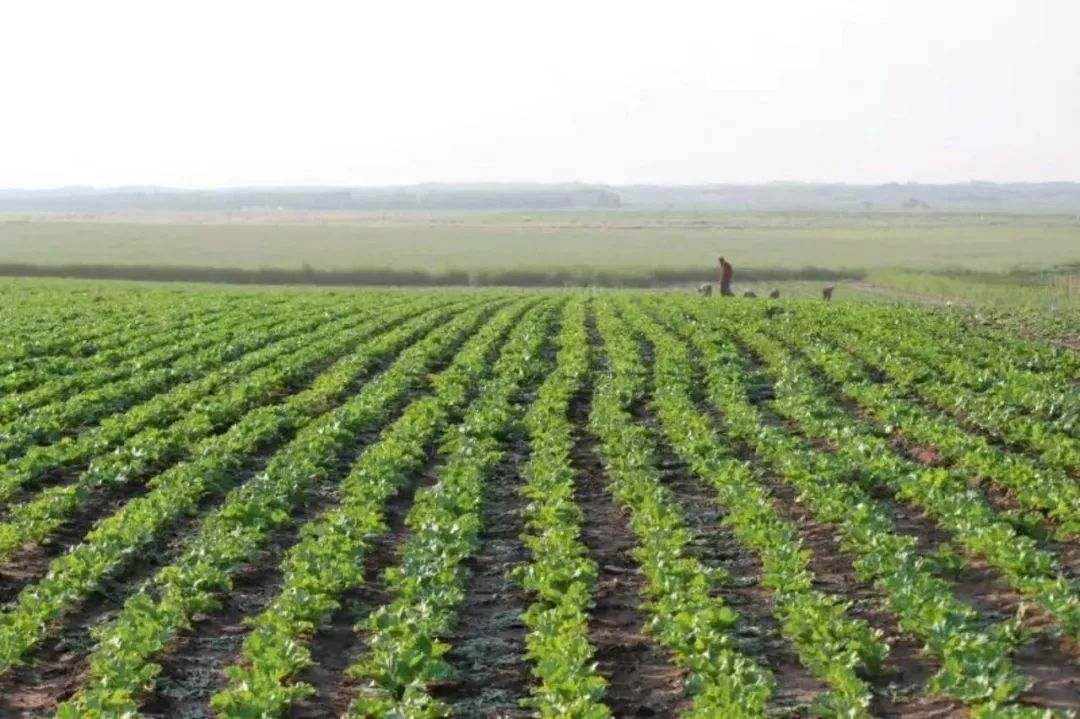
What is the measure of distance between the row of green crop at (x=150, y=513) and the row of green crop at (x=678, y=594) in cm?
397

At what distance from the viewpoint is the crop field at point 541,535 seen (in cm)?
819

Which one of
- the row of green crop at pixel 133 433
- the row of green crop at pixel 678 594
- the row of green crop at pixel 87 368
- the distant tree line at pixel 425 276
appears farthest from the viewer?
the distant tree line at pixel 425 276

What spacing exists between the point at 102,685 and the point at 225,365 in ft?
46.9

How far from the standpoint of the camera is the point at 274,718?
7512mm

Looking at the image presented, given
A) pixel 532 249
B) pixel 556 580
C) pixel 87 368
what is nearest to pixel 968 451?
pixel 556 580

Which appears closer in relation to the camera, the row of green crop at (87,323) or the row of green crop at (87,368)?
the row of green crop at (87,368)

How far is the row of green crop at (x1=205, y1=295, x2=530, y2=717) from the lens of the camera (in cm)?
782

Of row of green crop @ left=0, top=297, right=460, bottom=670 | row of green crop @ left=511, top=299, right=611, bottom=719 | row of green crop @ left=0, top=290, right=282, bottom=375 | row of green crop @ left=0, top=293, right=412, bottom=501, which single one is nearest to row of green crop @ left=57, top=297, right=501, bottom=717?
row of green crop @ left=0, top=297, right=460, bottom=670

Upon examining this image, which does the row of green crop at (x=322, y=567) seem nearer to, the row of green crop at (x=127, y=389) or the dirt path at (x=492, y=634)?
the dirt path at (x=492, y=634)

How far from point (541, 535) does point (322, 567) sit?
226 centimetres

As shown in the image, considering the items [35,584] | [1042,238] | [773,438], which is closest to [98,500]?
[35,584]

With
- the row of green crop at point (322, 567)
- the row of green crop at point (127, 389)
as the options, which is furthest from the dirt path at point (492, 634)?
the row of green crop at point (127, 389)

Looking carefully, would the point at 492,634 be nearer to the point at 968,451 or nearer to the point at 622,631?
the point at 622,631

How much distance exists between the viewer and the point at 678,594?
A: 9430 mm
